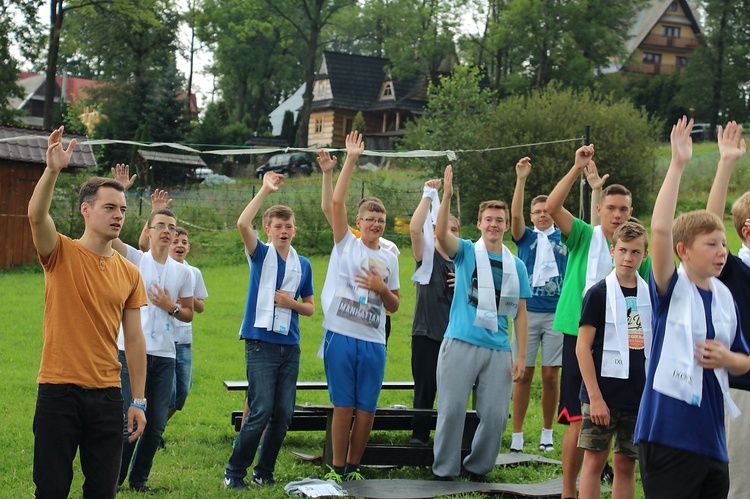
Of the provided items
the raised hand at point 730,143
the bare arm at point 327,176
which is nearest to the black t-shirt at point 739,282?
the raised hand at point 730,143

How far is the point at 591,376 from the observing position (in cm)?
575

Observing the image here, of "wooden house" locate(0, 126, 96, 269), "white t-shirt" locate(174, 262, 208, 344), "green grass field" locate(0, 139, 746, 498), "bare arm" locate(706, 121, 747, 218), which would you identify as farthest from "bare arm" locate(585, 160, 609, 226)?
"wooden house" locate(0, 126, 96, 269)

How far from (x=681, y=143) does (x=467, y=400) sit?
3369 mm

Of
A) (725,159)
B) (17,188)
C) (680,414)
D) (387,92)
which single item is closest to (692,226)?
(725,159)

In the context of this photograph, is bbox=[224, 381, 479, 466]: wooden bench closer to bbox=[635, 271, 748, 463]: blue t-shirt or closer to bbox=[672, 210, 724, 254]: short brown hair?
bbox=[635, 271, 748, 463]: blue t-shirt

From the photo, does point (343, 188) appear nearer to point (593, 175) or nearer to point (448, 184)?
point (448, 184)

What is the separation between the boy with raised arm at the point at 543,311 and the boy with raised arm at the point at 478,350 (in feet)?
3.72

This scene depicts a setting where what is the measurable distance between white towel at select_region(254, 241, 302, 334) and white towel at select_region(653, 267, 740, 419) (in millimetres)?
3314

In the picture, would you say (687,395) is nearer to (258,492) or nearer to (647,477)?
(647,477)

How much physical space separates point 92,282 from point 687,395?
3.11 meters

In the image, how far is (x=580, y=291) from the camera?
22.2 feet

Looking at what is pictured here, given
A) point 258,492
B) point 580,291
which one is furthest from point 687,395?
point 258,492

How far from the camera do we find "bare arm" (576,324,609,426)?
571 cm

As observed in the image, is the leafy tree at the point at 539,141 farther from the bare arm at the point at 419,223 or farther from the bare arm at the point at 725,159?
the bare arm at the point at 725,159
